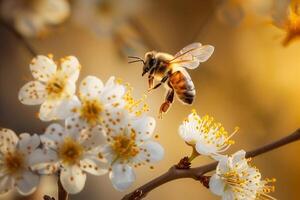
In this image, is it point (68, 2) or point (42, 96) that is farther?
point (68, 2)

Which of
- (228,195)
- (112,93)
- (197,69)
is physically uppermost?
(197,69)

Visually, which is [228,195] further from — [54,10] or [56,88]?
[54,10]

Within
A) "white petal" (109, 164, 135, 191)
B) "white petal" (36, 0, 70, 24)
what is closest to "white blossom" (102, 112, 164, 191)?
"white petal" (109, 164, 135, 191)

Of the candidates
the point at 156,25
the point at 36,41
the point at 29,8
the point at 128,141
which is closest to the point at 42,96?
the point at 128,141

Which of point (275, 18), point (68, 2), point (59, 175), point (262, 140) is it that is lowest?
point (59, 175)

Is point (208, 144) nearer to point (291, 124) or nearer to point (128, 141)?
point (128, 141)

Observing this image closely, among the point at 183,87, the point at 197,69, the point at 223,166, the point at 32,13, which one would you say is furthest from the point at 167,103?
the point at 197,69
